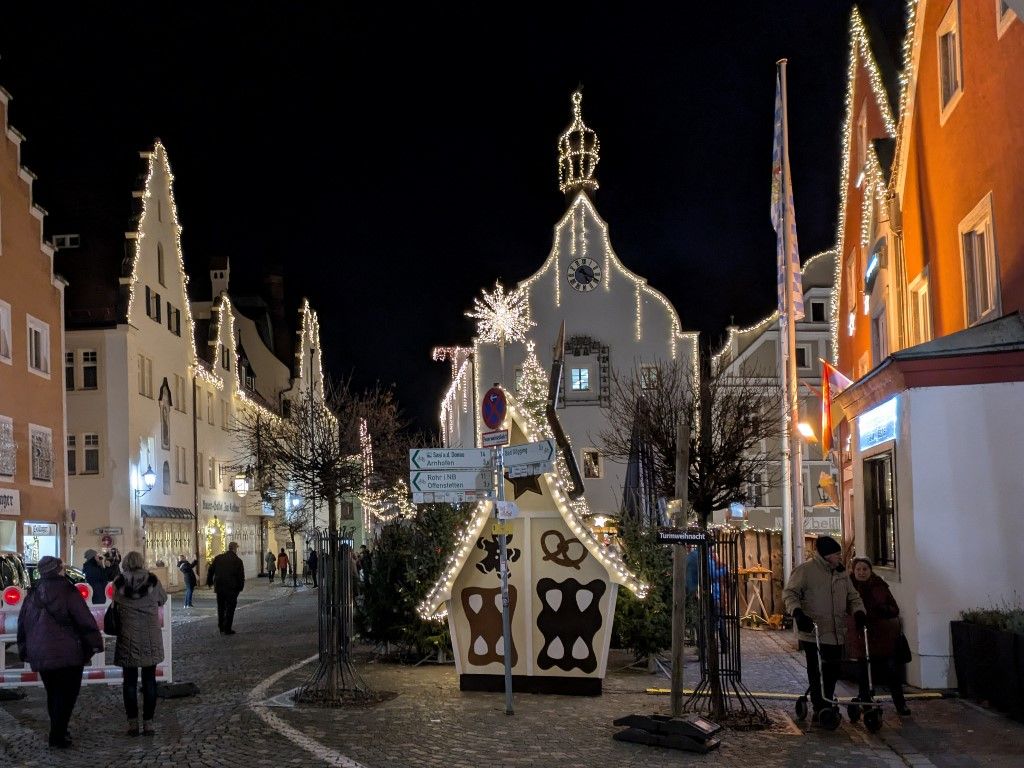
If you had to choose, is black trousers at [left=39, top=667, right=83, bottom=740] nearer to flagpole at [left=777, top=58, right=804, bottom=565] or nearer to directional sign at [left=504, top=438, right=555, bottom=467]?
directional sign at [left=504, top=438, right=555, bottom=467]

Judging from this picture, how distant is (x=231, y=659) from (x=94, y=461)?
24.7 m

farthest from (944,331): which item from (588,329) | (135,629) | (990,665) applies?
(588,329)

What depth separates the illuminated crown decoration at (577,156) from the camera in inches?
2067

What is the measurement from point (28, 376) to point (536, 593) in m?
22.7

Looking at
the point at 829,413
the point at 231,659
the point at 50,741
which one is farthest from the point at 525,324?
the point at 50,741

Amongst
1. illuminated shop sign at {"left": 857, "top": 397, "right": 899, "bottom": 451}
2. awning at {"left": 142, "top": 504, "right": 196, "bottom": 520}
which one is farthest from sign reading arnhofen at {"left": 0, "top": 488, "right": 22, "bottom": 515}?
illuminated shop sign at {"left": 857, "top": 397, "right": 899, "bottom": 451}

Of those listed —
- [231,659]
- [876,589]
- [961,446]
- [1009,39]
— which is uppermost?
[1009,39]

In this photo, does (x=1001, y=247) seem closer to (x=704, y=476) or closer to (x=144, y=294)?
(x=704, y=476)

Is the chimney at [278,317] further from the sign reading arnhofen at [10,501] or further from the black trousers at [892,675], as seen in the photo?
the black trousers at [892,675]

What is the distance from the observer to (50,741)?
11.2 metres

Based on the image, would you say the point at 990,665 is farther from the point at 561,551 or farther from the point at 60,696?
the point at 60,696

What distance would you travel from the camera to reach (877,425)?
15.6 meters

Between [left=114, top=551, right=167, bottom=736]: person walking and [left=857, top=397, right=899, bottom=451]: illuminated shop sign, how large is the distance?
8.47 metres

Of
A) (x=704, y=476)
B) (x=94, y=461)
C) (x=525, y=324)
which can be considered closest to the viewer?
(x=704, y=476)
